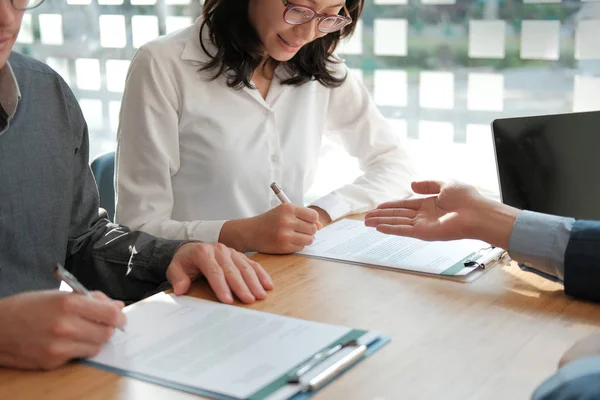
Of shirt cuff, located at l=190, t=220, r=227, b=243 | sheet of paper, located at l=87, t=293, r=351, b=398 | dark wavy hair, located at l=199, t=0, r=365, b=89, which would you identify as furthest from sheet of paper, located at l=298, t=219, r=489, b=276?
dark wavy hair, located at l=199, t=0, r=365, b=89

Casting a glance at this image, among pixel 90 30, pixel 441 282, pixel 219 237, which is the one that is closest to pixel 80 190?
pixel 219 237

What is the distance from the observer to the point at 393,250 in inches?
61.0

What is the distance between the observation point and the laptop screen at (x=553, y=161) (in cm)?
150

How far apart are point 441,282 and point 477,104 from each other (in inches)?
60.4

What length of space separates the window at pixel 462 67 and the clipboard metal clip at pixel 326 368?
180 cm

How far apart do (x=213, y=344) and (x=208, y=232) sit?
0.69 m

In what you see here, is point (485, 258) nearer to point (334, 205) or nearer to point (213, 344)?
point (334, 205)

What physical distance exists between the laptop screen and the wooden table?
18 centimetres

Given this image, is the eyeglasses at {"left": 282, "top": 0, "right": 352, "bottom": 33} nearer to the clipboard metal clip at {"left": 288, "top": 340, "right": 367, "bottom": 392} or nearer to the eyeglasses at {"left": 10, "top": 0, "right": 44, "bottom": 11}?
the eyeglasses at {"left": 10, "top": 0, "right": 44, "bottom": 11}

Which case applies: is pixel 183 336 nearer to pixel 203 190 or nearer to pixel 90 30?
pixel 203 190

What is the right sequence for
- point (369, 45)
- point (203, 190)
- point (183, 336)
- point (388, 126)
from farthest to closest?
point (369, 45)
point (388, 126)
point (203, 190)
point (183, 336)

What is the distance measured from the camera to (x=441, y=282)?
4.49ft

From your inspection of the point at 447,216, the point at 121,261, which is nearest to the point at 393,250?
the point at 447,216

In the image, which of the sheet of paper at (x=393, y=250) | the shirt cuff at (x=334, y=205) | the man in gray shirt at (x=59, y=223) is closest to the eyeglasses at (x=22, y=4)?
the man in gray shirt at (x=59, y=223)
